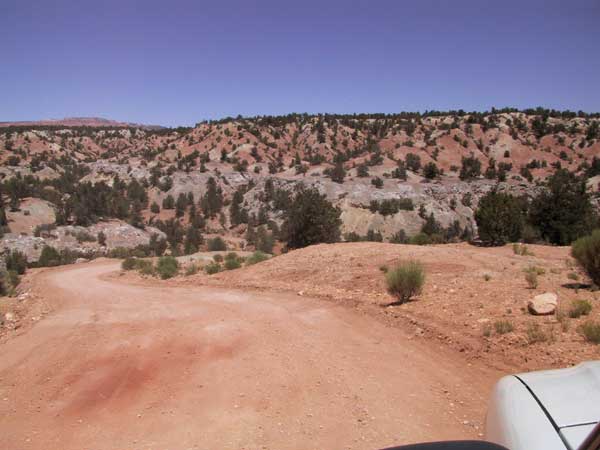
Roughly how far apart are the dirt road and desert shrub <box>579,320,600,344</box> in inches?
70.1

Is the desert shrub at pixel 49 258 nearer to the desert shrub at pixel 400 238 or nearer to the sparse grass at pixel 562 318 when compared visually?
the desert shrub at pixel 400 238

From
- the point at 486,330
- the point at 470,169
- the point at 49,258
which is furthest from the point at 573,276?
the point at 470,169

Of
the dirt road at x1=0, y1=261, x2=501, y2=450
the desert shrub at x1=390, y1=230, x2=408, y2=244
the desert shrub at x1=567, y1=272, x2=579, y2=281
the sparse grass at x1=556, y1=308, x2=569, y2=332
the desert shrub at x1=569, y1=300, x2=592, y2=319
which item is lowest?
the desert shrub at x1=390, y1=230, x2=408, y2=244

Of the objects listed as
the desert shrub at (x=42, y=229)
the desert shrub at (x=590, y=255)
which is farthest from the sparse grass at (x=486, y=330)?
the desert shrub at (x=42, y=229)

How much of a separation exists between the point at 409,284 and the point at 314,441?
6.39m

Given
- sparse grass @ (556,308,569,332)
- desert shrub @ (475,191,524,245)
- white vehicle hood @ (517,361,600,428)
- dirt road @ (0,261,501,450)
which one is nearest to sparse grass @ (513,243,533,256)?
desert shrub @ (475,191,524,245)

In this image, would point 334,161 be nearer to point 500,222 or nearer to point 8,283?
point 500,222

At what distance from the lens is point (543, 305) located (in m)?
8.35

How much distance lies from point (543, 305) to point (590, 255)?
3.03m

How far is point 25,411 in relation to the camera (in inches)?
229

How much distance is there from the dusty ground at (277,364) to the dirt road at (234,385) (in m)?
0.02

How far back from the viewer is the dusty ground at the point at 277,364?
506cm

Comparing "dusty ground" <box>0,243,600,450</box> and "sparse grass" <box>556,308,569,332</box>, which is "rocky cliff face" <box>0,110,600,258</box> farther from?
"sparse grass" <box>556,308,569,332</box>

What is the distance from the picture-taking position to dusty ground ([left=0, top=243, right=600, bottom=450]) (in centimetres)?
506
